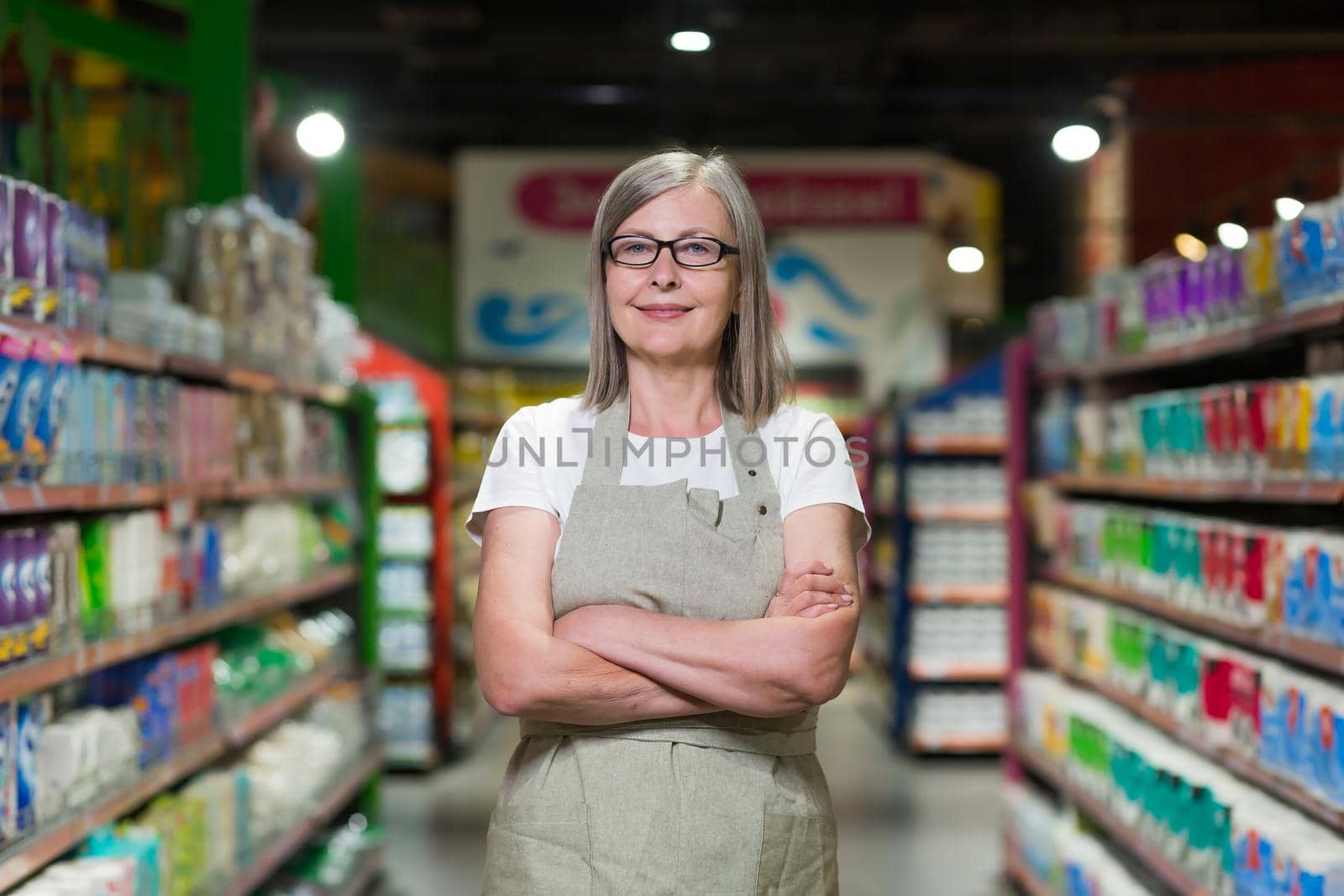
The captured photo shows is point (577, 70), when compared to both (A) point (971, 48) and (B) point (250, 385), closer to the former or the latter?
(A) point (971, 48)

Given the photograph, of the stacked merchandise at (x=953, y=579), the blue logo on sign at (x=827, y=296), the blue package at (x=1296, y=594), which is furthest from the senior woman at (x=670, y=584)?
the blue logo on sign at (x=827, y=296)

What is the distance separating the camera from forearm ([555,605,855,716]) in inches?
71.7

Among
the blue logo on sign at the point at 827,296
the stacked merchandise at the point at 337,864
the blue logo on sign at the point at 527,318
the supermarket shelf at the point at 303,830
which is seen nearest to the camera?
the supermarket shelf at the point at 303,830

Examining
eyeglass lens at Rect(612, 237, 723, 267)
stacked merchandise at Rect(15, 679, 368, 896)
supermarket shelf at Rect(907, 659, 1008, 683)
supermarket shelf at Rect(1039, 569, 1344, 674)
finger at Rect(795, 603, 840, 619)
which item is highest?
eyeglass lens at Rect(612, 237, 723, 267)

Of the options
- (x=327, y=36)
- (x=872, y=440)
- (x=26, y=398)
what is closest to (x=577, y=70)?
(x=327, y=36)

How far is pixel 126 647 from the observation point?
320 centimetres

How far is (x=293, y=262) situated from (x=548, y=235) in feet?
21.0

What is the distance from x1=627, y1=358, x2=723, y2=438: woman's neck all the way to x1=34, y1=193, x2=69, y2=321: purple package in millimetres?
1374

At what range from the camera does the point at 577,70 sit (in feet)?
47.0

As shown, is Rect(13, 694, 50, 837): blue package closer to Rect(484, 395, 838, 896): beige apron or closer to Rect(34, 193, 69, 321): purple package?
Rect(34, 193, 69, 321): purple package

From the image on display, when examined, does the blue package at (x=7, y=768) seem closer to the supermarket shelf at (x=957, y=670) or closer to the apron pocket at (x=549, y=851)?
the apron pocket at (x=549, y=851)

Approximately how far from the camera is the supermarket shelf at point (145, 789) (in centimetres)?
262

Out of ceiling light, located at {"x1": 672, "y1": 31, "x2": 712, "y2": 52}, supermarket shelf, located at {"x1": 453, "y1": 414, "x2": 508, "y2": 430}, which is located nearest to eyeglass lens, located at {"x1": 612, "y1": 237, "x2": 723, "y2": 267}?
ceiling light, located at {"x1": 672, "y1": 31, "x2": 712, "y2": 52}

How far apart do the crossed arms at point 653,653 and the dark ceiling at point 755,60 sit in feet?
21.6
